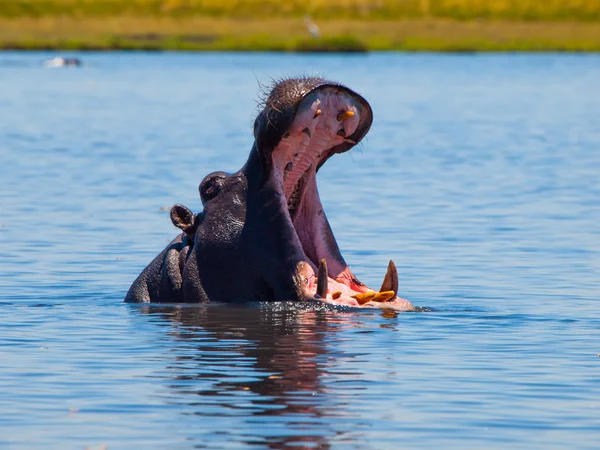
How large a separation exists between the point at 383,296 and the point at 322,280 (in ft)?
1.89

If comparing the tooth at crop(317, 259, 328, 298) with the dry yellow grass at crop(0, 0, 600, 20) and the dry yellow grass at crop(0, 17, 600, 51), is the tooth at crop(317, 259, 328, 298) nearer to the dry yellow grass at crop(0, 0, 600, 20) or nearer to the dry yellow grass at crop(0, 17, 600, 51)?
the dry yellow grass at crop(0, 17, 600, 51)

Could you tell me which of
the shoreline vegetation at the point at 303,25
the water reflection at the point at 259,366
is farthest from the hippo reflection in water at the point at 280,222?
the shoreline vegetation at the point at 303,25

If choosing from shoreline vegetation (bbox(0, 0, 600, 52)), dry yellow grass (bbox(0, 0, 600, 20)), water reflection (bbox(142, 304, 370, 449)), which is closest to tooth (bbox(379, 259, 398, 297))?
water reflection (bbox(142, 304, 370, 449))

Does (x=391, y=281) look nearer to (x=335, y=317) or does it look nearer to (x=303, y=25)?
(x=335, y=317)

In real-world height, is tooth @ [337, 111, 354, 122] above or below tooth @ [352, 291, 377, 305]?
above

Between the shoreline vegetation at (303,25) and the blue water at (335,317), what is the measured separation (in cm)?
3922

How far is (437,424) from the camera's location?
320 inches

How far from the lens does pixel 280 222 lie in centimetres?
990

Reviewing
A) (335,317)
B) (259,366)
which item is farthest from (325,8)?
(259,366)

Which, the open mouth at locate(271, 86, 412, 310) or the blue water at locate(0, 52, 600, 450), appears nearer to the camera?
the blue water at locate(0, 52, 600, 450)

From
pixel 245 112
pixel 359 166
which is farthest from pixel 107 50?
pixel 359 166

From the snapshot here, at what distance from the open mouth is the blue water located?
1.06 ft

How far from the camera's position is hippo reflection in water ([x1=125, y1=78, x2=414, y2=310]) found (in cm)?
956

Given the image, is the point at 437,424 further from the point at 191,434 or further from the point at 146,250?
the point at 146,250
